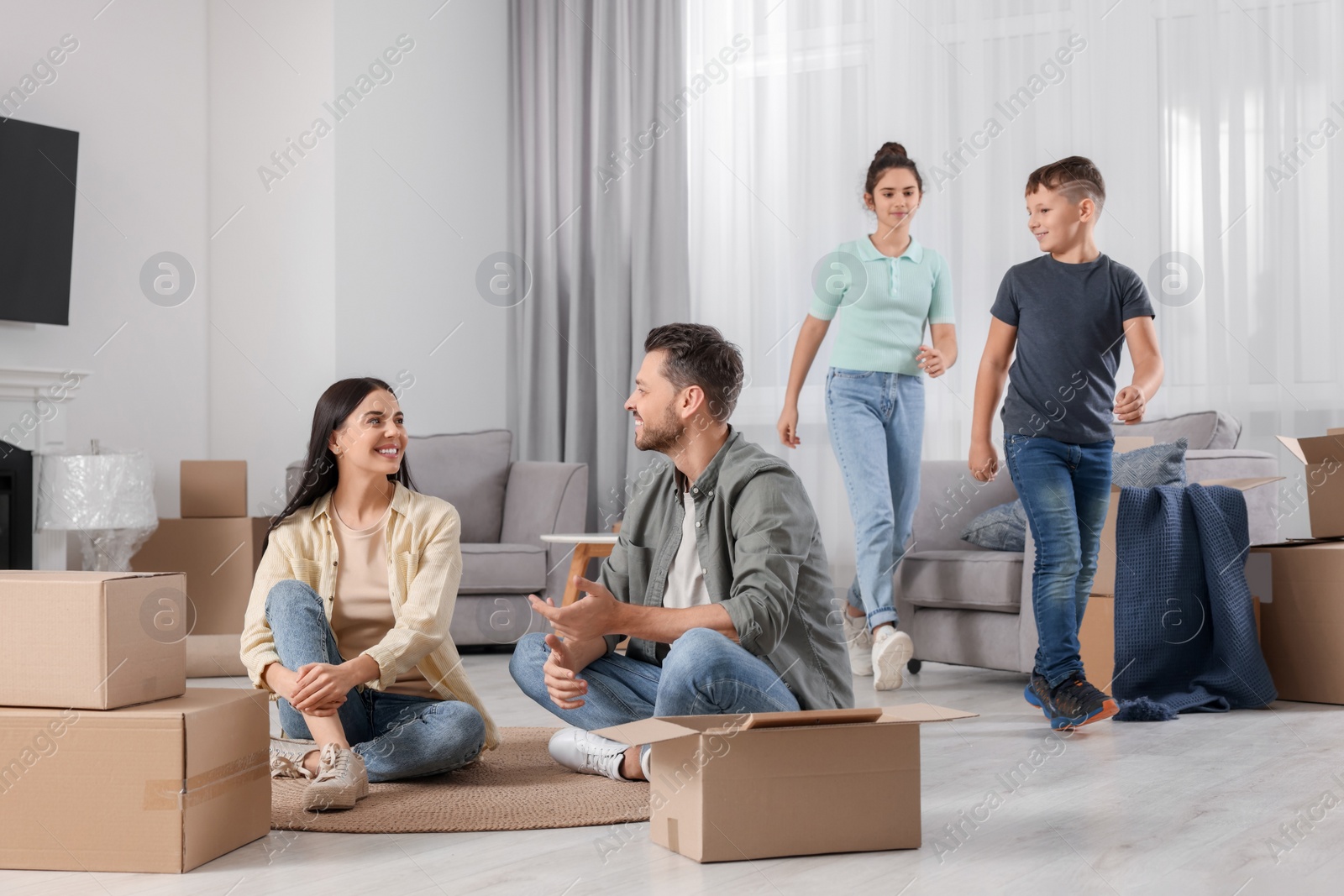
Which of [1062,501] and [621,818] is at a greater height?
[1062,501]

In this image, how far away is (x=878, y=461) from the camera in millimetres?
3207

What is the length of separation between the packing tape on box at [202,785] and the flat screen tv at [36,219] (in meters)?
2.81

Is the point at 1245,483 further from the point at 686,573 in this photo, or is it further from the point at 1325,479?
the point at 686,573

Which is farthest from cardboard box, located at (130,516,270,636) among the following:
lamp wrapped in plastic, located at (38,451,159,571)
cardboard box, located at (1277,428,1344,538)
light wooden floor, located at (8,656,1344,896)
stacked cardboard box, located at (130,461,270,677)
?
cardboard box, located at (1277,428,1344,538)

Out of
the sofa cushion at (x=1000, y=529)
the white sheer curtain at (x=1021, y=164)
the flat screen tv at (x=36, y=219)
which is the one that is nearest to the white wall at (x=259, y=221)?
the flat screen tv at (x=36, y=219)

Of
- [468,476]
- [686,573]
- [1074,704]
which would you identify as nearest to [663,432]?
[686,573]

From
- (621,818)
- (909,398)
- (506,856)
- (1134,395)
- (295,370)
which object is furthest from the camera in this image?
(295,370)

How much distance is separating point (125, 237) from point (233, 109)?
28.4 inches

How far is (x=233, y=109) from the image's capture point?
4.79 m

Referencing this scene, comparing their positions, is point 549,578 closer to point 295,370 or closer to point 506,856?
point 295,370

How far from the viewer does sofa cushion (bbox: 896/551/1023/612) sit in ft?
10.5

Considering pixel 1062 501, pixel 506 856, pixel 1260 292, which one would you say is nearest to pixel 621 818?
pixel 506 856

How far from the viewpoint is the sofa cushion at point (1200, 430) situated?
3420 mm

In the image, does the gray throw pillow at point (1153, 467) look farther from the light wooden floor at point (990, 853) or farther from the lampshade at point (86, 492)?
the lampshade at point (86, 492)
